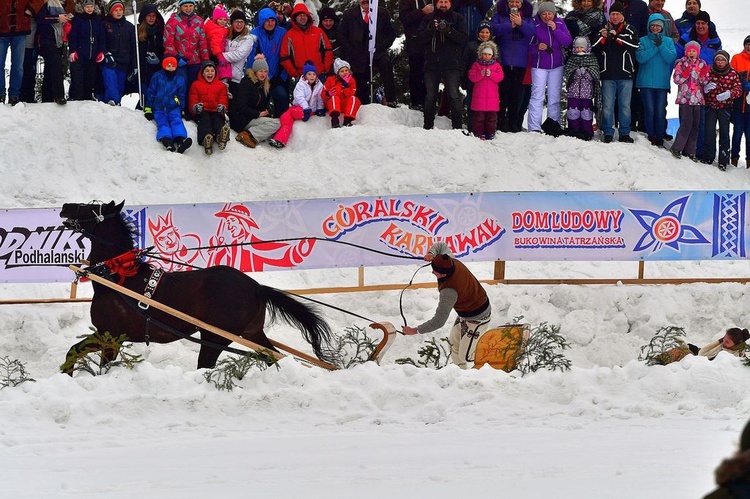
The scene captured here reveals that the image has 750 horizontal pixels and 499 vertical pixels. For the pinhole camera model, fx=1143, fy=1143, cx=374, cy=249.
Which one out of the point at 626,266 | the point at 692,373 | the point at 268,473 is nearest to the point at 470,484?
the point at 268,473

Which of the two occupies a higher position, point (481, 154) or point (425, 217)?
point (481, 154)

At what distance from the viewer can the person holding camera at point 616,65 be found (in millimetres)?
16406

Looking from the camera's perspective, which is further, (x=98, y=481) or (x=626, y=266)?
(x=626, y=266)

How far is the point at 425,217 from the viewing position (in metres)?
13.7

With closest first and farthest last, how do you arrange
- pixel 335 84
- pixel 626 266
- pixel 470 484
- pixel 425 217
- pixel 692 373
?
pixel 470 484, pixel 692 373, pixel 425 217, pixel 626 266, pixel 335 84

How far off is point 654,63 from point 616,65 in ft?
1.90

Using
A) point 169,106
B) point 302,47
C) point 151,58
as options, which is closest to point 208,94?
point 169,106

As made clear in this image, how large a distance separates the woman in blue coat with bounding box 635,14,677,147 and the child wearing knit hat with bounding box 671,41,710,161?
17 centimetres

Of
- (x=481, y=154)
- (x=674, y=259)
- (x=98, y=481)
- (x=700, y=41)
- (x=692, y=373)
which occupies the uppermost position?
(x=700, y=41)

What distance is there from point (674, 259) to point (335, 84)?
18.3 ft

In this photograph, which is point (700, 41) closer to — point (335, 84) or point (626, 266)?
point (626, 266)

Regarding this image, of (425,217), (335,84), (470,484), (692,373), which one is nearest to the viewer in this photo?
(470,484)

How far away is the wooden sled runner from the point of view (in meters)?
10.2

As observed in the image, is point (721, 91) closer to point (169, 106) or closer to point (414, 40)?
point (414, 40)
